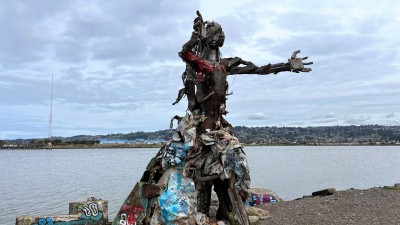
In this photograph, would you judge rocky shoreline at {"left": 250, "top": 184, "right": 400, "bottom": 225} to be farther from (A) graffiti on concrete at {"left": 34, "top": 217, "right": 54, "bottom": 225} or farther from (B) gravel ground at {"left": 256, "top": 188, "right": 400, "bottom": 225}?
(A) graffiti on concrete at {"left": 34, "top": 217, "right": 54, "bottom": 225}

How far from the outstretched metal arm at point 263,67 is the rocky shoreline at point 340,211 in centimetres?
460

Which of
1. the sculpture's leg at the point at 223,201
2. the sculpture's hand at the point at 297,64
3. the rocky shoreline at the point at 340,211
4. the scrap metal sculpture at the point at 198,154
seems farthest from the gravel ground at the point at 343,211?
the sculpture's hand at the point at 297,64

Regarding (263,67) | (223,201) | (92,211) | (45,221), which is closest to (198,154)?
(223,201)

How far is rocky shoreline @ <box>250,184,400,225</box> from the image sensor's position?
41.0 feet

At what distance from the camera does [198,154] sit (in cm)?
904

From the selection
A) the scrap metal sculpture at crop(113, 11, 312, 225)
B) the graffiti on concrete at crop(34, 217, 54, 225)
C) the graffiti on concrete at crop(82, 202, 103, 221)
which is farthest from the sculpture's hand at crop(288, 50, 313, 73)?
the graffiti on concrete at crop(34, 217, 54, 225)

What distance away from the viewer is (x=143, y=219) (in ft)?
29.1

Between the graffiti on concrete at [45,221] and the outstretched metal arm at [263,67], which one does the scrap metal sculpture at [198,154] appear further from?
the graffiti on concrete at [45,221]

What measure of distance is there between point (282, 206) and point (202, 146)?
818 centimetres

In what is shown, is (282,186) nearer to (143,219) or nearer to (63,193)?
(63,193)

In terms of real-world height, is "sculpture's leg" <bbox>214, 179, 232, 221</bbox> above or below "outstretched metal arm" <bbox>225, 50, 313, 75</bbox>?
below

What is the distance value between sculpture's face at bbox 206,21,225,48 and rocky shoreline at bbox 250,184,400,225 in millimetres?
5358

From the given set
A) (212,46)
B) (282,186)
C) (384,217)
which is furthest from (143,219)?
(282,186)

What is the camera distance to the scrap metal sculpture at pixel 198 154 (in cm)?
866
